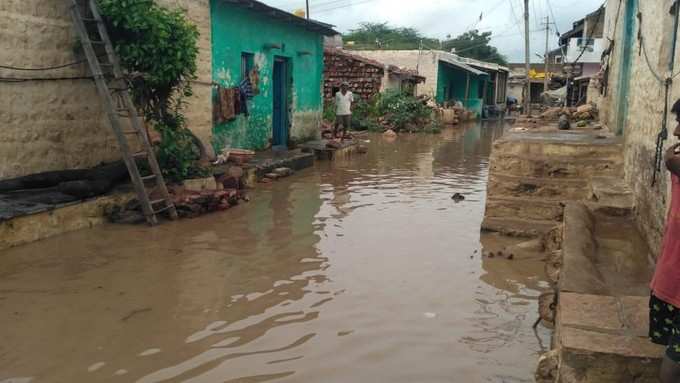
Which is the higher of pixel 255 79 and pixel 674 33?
pixel 674 33

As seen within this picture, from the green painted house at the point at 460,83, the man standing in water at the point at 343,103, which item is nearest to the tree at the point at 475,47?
the green painted house at the point at 460,83

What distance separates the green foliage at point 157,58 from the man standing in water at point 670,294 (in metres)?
6.45

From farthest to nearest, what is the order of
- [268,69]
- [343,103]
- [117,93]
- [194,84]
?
[343,103]
[268,69]
[194,84]
[117,93]

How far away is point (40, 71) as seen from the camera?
24.1 ft

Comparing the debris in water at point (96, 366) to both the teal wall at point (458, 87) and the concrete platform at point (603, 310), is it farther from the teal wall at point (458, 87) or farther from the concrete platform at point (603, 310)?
the teal wall at point (458, 87)

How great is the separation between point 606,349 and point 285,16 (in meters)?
11.5

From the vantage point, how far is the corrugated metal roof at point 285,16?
1153 cm

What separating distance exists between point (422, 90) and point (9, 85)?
2549 centimetres

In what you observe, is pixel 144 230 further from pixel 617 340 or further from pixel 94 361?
pixel 617 340

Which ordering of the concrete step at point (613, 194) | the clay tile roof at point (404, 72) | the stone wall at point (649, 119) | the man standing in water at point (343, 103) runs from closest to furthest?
the stone wall at point (649, 119) → the concrete step at point (613, 194) → the man standing in water at point (343, 103) → the clay tile roof at point (404, 72)

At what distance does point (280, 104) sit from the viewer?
47.7 feet

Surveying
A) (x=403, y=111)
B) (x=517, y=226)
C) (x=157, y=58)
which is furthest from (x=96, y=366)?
(x=403, y=111)

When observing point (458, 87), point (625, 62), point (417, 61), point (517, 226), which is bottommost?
point (517, 226)

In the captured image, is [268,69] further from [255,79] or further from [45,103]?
[45,103]
